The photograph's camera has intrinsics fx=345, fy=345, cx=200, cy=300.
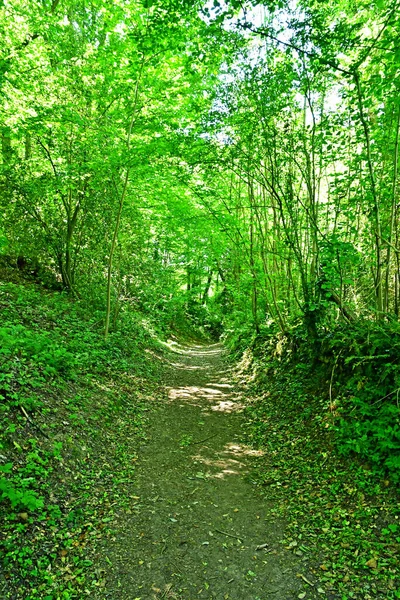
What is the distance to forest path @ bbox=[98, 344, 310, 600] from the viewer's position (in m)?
3.17

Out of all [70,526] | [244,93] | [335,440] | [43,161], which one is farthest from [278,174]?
[70,526]

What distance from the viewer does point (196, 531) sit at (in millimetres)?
3910

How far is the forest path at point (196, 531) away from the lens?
3.17m

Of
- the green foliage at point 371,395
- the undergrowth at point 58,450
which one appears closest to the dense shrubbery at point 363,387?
the green foliage at point 371,395

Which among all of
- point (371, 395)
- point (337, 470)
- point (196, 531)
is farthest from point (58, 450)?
point (371, 395)

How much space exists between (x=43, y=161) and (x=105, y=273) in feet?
11.6

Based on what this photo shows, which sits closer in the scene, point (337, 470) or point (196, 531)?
point (196, 531)

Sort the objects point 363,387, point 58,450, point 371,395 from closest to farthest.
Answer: point 58,450, point 371,395, point 363,387

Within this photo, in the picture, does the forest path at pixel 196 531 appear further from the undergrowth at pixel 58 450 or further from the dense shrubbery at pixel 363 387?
the dense shrubbery at pixel 363 387

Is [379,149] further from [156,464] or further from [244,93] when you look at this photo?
[156,464]

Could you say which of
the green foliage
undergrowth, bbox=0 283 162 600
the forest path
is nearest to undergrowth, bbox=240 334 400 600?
the green foliage

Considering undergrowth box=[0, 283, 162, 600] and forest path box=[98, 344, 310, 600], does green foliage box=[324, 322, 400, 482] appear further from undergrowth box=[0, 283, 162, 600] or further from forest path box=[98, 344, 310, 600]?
undergrowth box=[0, 283, 162, 600]

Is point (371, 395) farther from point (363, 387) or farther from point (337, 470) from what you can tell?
point (337, 470)

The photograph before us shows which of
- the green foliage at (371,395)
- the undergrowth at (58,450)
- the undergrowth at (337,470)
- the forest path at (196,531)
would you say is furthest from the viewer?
the green foliage at (371,395)
